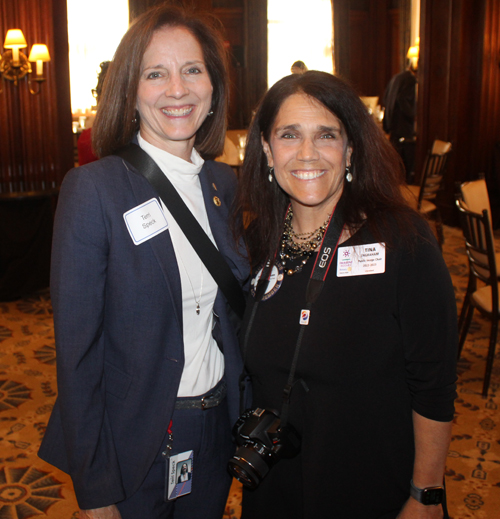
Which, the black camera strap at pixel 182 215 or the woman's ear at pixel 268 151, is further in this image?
the woman's ear at pixel 268 151

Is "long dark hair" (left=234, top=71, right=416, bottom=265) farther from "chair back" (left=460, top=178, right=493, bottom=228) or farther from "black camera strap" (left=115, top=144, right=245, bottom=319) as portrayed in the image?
"chair back" (left=460, top=178, right=493, bottom=228)

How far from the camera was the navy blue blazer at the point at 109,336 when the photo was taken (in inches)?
46.2

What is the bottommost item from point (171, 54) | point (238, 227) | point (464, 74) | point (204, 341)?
point (204, 341)

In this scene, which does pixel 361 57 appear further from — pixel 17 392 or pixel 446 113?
pixel 17 392

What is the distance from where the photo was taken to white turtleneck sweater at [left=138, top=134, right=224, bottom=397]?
53.4 inches

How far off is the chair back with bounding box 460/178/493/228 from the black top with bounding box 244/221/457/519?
8.28 feet

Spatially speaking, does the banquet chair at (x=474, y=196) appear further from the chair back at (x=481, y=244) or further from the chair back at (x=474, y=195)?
the chair back at (x=481, y=244)

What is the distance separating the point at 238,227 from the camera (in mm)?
1577

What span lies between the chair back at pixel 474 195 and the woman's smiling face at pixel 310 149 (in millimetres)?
2429

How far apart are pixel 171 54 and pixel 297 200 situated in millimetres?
496

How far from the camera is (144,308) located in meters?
1.23

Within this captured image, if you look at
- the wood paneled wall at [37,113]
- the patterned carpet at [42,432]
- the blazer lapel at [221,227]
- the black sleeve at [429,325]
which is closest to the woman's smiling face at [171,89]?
the blazer lapel at [221,227]

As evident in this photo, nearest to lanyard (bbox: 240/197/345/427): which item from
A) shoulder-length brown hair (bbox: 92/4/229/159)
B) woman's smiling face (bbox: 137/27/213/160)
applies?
woman's smiling face (bbox: 137/27/213/160)

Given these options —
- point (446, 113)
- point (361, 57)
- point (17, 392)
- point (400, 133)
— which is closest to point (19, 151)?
point (17, 392)
